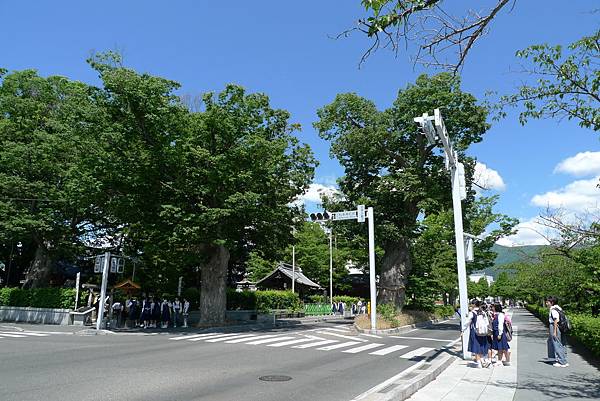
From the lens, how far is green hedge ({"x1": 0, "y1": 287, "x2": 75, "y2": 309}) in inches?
1038

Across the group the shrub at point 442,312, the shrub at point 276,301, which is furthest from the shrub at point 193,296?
the shrub at point 442,312

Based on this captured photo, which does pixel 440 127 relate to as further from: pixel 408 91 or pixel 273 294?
pixel 273 294

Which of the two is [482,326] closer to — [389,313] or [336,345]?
[336,345]

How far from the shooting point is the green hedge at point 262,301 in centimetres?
3275

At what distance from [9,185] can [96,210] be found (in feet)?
18.2

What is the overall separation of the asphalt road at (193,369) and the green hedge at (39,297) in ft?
37.7

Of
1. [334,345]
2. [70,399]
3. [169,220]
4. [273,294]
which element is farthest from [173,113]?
[273,294]

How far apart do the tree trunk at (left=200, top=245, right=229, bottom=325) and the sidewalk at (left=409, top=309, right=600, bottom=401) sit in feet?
50.3

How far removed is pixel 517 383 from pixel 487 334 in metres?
2.14

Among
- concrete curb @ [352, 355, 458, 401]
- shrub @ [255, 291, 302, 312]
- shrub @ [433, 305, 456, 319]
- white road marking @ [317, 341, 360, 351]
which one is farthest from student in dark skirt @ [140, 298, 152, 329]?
shrub @ [433, 305, 456, 319]

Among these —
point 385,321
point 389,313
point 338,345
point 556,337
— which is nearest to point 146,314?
point 338,345

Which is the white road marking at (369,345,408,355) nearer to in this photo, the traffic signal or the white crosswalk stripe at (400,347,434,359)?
the white crosswalk stripe at (400,347,434,359)

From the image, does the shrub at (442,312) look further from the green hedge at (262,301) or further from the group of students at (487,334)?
the group of students at (487,334)

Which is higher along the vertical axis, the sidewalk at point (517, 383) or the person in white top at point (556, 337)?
the person in white top at point (556, 337)
